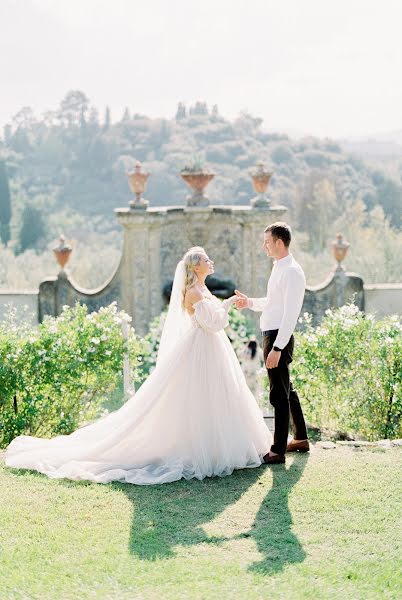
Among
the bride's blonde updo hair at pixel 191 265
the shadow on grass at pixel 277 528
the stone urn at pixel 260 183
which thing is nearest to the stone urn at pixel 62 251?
the stone urn at pixel 260 183

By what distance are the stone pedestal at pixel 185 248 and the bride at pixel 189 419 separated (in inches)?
360

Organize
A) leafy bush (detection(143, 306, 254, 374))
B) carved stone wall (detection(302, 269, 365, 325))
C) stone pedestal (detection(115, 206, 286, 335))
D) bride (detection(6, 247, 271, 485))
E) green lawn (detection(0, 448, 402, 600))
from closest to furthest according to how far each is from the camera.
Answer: green lawn (detection(0, 448, 402, 600)), bride (detection(6, 247, 271, 485)), leafy bush (detection(143, 306, 254, 374)), stone pedestal (detection(115, 206, 286, 335)), carved stone wall (detection(302, 269, 365, 325))

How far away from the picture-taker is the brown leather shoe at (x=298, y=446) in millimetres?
6574

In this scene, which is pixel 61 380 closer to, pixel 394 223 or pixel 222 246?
pixel 222 246

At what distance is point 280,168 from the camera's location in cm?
4788

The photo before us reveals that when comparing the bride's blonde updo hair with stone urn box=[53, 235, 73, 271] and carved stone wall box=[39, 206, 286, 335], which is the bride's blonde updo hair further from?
stone urn box=[53, 235, 73, 271]

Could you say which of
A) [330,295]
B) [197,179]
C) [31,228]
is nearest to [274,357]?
[197,179]

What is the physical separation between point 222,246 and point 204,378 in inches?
378

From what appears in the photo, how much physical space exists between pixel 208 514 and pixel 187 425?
942 millimetres

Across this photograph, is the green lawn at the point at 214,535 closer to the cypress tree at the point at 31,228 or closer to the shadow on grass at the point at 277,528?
the shadow on grass at the point at 277,528

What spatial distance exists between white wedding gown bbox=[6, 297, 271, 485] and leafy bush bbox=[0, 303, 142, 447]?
1.36 meters

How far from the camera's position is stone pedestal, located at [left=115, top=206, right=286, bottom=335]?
1540 cm

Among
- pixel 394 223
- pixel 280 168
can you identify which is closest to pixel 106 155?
pixel 280 168

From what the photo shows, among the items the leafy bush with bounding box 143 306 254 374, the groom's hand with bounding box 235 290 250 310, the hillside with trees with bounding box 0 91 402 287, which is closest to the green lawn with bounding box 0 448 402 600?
the groom's hand with bounding box 235 290 250 310
